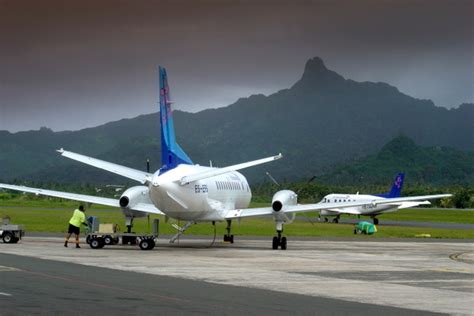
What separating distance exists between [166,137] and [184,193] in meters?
3.26

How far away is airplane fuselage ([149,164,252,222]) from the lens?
40.4 meters

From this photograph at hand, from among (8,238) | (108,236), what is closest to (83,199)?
(8,238)

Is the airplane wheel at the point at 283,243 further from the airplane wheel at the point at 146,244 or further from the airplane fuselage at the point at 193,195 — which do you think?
the airplane wheel at the point at 146,244

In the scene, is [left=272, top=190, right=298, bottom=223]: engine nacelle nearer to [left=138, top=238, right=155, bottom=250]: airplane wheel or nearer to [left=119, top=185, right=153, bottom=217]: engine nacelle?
[left=138, top=238, right=155, bottom=250]: airplane wheel

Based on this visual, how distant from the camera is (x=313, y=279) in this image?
27062mm

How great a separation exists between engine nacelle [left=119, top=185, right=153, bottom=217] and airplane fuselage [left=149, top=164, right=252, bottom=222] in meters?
3.56

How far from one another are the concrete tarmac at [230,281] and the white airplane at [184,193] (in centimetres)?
225

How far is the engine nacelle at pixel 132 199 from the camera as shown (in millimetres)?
46309

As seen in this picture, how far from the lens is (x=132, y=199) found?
46594 mm

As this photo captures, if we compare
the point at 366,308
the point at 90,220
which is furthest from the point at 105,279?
the point at 90,220

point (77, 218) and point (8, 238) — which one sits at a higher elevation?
point (77, 218)

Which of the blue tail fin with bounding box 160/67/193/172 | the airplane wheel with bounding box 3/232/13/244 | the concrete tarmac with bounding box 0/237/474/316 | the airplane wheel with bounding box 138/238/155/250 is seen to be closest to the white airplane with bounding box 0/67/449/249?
the blue tail fin with bounding box 160/67/193/172

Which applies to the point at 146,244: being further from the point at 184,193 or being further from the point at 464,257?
the point at 464,257

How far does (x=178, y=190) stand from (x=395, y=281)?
1566 cm
